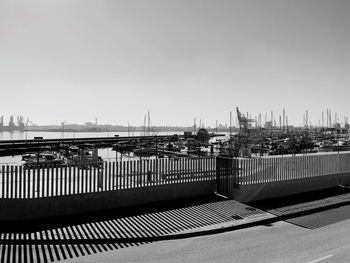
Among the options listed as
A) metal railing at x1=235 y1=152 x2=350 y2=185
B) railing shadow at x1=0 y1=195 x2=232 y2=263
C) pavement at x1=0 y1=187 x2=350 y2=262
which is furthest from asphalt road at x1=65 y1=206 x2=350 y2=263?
metal railing at x1=235 y1=152 x2=350 y2=185

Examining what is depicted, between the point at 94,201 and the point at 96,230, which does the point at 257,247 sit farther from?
the point at 94,201

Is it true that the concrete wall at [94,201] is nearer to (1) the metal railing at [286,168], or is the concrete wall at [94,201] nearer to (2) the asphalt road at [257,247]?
(1) the metal railing at [286,168]

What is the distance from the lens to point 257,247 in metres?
8.55

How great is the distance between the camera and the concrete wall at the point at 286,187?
13.6m

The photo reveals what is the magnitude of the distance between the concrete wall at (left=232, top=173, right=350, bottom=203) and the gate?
26 centimetres

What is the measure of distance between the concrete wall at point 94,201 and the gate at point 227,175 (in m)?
0.43

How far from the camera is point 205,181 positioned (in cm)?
1402

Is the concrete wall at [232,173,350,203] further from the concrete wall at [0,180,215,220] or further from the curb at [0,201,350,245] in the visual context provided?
the curb at [0,201,350,245]

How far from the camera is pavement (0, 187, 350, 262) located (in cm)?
821

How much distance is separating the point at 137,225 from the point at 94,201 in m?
2.13

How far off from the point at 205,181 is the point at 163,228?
4573 millimetres

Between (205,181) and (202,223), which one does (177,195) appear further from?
(202,223)

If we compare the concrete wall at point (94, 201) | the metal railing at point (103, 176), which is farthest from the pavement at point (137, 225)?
the metal railing at point (103, 176)

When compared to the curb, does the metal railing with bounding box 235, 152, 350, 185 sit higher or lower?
higher
